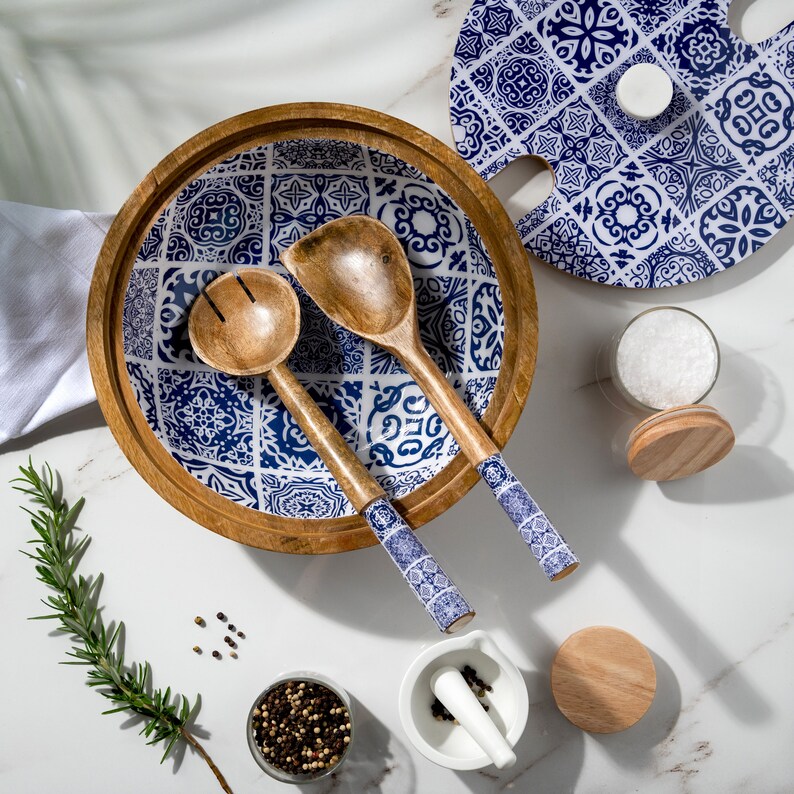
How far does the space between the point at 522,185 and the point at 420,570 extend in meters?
0.54

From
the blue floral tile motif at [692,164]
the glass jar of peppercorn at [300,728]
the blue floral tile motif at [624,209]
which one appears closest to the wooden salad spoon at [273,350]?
the glass jar of peppercorn at [300,728]

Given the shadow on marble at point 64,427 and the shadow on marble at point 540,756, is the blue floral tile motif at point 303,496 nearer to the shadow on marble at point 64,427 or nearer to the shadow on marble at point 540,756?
the shadow on marble at point 64,427

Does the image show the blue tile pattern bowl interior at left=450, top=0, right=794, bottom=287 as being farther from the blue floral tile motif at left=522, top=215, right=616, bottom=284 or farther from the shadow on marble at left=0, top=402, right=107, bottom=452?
the shadow on marble at left=0, top=402, right=107, bottom=452

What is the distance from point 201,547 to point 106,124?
0.59 meters

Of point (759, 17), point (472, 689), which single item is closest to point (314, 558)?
point (472, 689)

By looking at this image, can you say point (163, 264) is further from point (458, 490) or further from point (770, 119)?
point (770, 119)

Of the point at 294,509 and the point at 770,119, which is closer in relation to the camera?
the point at 294,509

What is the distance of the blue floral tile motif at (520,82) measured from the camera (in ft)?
3.18

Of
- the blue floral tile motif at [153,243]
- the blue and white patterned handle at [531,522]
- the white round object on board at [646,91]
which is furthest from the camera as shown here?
the white round object on board at [646,91]

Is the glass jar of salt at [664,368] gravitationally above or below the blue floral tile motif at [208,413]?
below

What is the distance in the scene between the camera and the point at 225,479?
0.87 m

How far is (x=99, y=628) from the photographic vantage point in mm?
1005

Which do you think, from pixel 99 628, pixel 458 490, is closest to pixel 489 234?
pixel 458 490

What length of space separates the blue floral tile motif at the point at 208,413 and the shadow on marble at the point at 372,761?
16.2 inches
